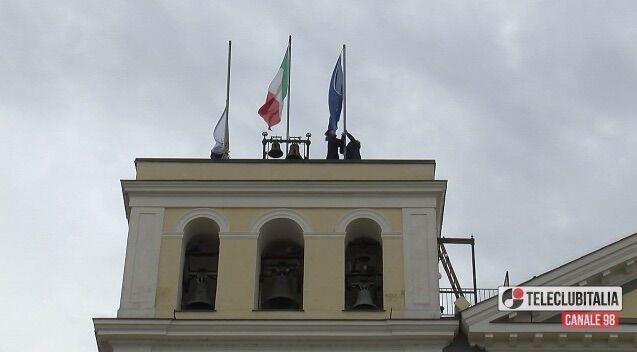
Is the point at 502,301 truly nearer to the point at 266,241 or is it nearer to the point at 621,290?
the point at 621,290

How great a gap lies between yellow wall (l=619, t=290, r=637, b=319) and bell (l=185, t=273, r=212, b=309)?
906 cm

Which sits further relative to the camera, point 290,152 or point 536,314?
point 290,152

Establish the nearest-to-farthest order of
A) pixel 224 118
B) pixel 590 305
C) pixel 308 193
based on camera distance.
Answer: pixel 590 305 → pixel 308 193 → pixel 224 118

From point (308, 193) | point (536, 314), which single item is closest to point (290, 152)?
point (308, 193)

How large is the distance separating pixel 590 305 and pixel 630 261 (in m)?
1.45

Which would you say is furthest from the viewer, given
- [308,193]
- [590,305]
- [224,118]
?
[224,118]

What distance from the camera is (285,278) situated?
32.7 meters

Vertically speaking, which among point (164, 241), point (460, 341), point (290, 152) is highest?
point (290, 152)

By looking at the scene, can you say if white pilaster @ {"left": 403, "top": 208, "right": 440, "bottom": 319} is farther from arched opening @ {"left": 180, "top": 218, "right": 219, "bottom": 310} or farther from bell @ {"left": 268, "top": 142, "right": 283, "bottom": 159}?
arched opening @ {"left": 180, "top": 218, "right": 219, "bottom": 310}

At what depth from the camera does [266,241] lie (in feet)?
110

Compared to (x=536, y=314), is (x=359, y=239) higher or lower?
higher

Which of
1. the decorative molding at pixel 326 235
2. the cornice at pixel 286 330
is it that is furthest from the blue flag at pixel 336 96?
the cornice at pixel 286 330

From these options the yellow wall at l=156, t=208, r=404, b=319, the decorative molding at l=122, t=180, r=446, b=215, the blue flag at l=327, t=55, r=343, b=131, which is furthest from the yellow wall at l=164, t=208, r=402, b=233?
the blue flag at l=327, t=55, r=343, b=131

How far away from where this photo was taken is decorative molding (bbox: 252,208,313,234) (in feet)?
107
